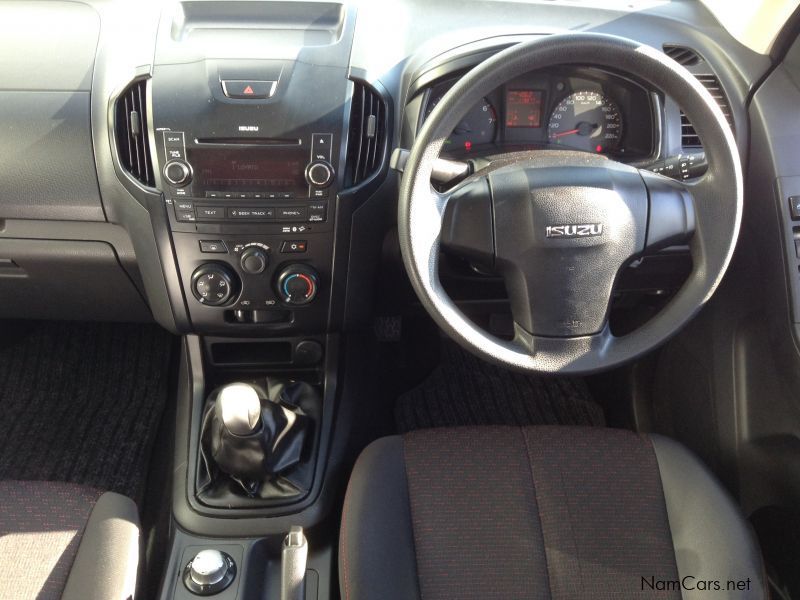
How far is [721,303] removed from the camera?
4.85 ft

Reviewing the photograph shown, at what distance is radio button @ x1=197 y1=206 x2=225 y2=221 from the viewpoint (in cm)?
121

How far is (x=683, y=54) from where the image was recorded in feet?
4.43

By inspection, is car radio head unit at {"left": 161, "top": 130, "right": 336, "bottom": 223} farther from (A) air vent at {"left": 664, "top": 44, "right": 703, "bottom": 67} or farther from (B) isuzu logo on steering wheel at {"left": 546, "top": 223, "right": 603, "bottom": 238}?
(A) air vent at {"left": 664, "top": 44, "right": 703, "bottom": 67}

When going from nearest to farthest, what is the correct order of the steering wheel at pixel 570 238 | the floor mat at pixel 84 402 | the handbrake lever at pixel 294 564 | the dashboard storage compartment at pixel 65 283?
the handbrake lever at pixel 294 564
the steering wheel at pixel 570 238
the dashboard storage compartment at pixel 65 283
the floor mat at pixel 84 402

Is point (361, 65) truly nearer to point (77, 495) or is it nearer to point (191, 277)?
point (191, 277)

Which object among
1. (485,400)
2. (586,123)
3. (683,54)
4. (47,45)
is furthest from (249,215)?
(485,400)

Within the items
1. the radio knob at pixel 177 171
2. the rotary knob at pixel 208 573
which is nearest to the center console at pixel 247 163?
the radio knob at pixel 177 171

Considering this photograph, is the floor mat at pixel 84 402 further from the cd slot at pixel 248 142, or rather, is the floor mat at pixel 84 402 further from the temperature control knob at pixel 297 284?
the cd slot at pixel 248 142

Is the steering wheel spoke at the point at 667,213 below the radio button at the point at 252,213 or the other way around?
the other way around

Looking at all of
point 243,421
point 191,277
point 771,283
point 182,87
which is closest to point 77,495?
point 243,421

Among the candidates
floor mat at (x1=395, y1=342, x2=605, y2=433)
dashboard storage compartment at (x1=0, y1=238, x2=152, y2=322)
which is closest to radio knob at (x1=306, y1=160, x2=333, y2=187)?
dashboard storage compartment at (x1=0, y1=238, x2=152, y2=322)

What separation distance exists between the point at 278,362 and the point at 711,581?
82 cm

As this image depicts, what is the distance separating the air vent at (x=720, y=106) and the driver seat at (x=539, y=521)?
0.50 m

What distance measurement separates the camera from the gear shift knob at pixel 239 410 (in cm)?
118
